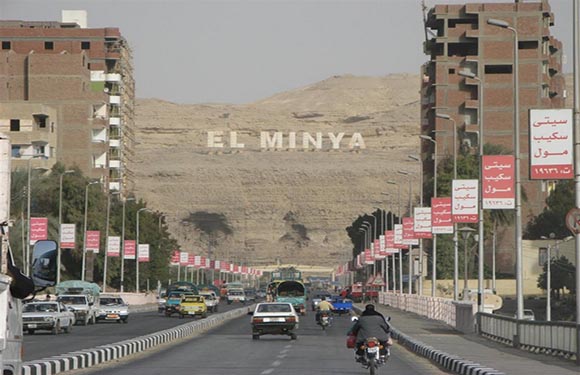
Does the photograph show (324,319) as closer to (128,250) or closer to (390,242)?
(390,242)

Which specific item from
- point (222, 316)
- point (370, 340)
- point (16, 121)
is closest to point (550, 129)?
point (370, 340)

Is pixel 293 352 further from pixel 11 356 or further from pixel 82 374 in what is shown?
pixel 11 356

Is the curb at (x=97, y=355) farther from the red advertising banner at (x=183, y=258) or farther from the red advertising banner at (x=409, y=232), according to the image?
the red advertising banner at (x=183, y=258)

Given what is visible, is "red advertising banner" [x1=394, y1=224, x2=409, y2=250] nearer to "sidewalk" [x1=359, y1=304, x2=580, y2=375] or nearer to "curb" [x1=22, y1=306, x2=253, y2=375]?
"sidewalk" [x1=359, y1=304, x2=580, y2=375]

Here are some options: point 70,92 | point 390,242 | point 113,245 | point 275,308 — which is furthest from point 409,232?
point 70,92

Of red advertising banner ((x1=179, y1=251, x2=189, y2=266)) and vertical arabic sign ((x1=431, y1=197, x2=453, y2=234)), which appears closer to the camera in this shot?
vertical arabic sign ((x1=431, y1=197, x2=453, y2=234))

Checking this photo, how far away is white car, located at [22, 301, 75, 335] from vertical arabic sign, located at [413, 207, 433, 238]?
853 inches

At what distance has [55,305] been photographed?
5753 cm

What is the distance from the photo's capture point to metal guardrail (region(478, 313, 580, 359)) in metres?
35.8

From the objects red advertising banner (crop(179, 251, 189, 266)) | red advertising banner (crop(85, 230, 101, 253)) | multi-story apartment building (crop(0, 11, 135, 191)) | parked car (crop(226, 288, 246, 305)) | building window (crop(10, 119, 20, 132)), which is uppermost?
multi-story apartment building (crop(0, 11, 135, 191))

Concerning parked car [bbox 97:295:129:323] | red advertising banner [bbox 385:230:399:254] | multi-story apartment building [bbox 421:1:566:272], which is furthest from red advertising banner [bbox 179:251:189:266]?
parked car [bbox 97:295:129:323]

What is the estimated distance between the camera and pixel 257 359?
3741 cm

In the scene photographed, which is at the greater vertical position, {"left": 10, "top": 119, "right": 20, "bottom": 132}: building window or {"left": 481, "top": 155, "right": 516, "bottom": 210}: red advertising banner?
{"left": 10, "top": 119, "right": 20, "bottom": 132}: building window

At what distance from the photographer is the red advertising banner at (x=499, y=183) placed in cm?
4531
